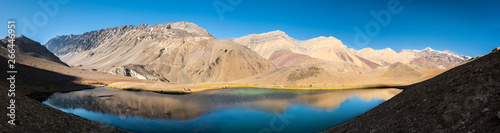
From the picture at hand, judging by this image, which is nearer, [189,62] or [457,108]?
[457,108]

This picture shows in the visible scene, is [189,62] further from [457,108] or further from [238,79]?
[457,108]

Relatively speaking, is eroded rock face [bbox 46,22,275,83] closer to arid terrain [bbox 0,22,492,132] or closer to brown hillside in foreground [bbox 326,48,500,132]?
arid terrain [bbox 0,22,492,132]

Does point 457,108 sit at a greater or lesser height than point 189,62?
lesser

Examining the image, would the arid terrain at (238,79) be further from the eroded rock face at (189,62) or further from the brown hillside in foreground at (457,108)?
the eroded rock face at (189,62)

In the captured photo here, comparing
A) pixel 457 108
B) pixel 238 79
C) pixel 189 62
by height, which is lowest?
pixel 457 108

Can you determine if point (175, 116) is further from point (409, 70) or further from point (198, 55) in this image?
point (409, 70)

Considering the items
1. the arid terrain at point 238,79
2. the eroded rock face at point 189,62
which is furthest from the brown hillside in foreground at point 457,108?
the eroded rock face at point 189,62

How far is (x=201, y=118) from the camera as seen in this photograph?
29.9m

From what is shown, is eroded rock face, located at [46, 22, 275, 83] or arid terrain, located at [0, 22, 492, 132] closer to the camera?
arid terrain, located at [0, 22, 492, 132]

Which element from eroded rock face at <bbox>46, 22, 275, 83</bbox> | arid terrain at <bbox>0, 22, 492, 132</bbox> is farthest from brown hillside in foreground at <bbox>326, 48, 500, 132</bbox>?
eroded rock face at <bbox>46, 22, 275, 83</bbox>

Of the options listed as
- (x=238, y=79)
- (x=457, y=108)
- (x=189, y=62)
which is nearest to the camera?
(x=457, y=108)

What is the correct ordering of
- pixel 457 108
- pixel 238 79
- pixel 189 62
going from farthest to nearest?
pixel 189 62, pixel 238 79, pixel 457 108

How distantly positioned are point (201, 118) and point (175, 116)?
427 cm

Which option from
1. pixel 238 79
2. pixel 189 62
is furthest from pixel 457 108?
pixel 189 62
